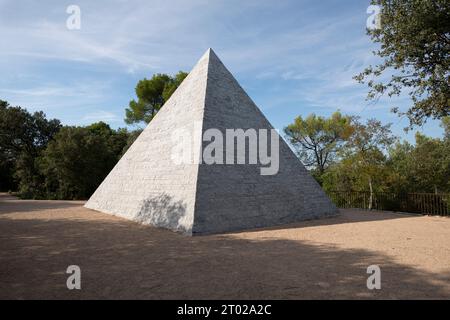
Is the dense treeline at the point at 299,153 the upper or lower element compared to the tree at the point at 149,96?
lower

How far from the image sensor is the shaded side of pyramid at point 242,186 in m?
9.03

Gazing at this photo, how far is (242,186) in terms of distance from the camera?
10148 mm

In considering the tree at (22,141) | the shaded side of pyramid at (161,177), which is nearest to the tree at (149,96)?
the tree at (22,141)

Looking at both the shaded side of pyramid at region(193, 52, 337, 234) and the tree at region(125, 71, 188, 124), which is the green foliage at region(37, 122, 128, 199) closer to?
the tree at region(125, 71, 188, 124)

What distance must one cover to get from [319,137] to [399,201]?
1756cm

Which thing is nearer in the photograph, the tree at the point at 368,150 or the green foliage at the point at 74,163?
the tree at the point at 368,150

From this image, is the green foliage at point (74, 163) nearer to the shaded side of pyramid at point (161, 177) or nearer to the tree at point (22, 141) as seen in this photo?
the tree at point (22, 141)

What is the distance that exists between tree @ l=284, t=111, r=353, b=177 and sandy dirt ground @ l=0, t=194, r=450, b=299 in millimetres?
23140

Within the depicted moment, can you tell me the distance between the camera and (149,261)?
5.68 meters

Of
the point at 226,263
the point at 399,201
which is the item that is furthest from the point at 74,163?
the point at 399,201

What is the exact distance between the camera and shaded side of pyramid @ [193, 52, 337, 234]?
9.03 metres

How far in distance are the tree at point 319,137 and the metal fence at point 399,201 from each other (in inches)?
518
